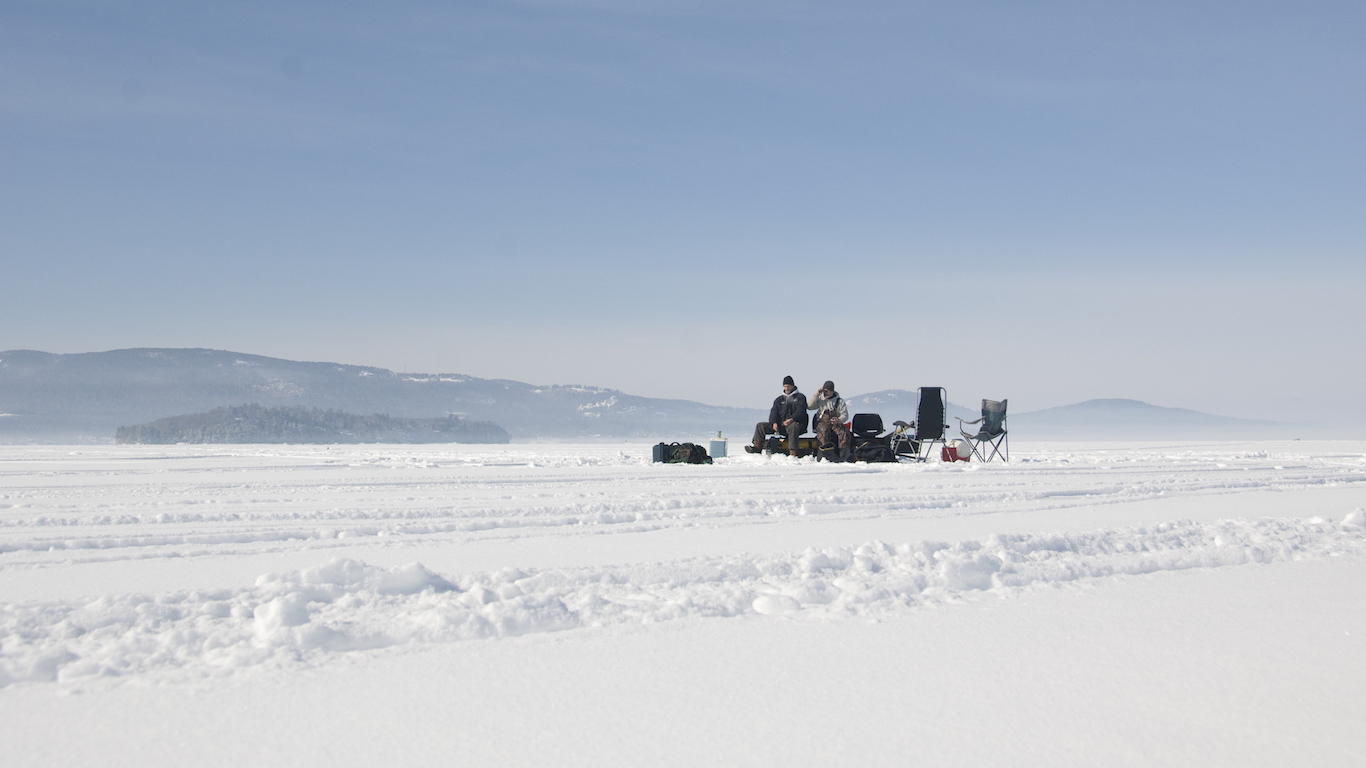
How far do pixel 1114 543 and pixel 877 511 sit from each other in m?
2.23

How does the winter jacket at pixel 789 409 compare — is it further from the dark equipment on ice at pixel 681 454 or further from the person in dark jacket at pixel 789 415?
the dark equipment on ice at pixel 681 454

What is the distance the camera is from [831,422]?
14.3 meters

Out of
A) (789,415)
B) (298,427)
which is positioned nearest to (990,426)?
(789,415)

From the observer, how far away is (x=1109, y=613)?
3.53 meters

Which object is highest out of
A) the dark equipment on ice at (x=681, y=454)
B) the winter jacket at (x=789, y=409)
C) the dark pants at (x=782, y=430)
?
the winter jacket at (x=789, y=409)

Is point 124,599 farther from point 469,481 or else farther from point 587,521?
point 469,481

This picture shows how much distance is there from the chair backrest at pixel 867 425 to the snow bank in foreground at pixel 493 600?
972cm

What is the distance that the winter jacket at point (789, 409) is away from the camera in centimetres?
1462

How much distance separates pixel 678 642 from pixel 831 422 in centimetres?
1152

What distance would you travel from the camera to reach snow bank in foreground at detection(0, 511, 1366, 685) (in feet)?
9.29

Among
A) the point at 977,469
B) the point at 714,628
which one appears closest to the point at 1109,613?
the point at 714,628

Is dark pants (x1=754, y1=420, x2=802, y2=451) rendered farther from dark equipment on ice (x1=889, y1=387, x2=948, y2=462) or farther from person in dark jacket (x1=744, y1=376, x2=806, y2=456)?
dark equipment on ice (x1=889, y1=387, x2=948, y2=462)

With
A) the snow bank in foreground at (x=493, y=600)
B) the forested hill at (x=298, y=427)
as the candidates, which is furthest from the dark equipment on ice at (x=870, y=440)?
the forested hill at (x=298, y=427)

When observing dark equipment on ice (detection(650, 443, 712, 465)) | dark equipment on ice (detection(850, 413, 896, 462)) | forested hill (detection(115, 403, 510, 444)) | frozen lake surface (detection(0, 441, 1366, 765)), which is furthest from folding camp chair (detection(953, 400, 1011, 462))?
forested hill (detection(115, 403, 510, 444))
